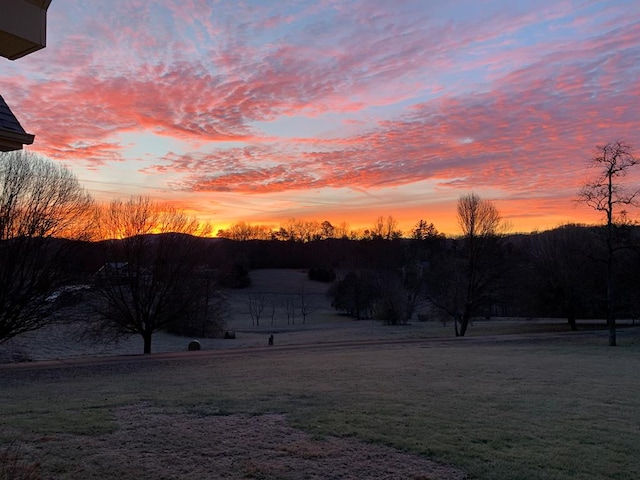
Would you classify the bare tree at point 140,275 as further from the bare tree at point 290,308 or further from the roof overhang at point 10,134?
the bare tree at point 290,308

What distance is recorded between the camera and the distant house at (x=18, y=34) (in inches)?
214

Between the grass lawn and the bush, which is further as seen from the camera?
the bush

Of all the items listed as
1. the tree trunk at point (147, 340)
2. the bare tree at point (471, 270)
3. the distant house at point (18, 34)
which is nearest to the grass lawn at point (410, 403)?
the distant house at point (18, 34)

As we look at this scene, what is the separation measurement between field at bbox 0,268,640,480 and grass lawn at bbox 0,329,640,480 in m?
0.04

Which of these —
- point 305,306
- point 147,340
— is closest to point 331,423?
point 147,340

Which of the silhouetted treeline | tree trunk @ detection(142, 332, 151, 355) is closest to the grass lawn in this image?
tree trunk @ detection(142, 332, 151, 355)

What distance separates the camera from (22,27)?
5504 millimetres

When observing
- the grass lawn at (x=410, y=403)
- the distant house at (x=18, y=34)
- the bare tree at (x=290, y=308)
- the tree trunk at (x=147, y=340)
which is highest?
the distant house at (x=18, y=34)

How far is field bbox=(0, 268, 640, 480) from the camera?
6629mm

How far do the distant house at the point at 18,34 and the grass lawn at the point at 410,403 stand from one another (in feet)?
12.9

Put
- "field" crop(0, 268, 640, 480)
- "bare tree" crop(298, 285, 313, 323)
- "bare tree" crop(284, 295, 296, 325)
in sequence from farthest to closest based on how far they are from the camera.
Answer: "bare tree" crop(284, 295, 296, 325) → "bare tree" crop(298, 285, 313, 323) → "field" crop(0, 268, 640, 480)

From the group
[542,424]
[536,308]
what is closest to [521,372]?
[542,424]

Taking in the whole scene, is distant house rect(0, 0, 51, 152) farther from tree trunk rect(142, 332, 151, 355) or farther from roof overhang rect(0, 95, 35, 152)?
tree trunk rect(142, 332, 151, 355)

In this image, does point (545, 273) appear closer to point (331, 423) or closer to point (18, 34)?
point (331, 423)
